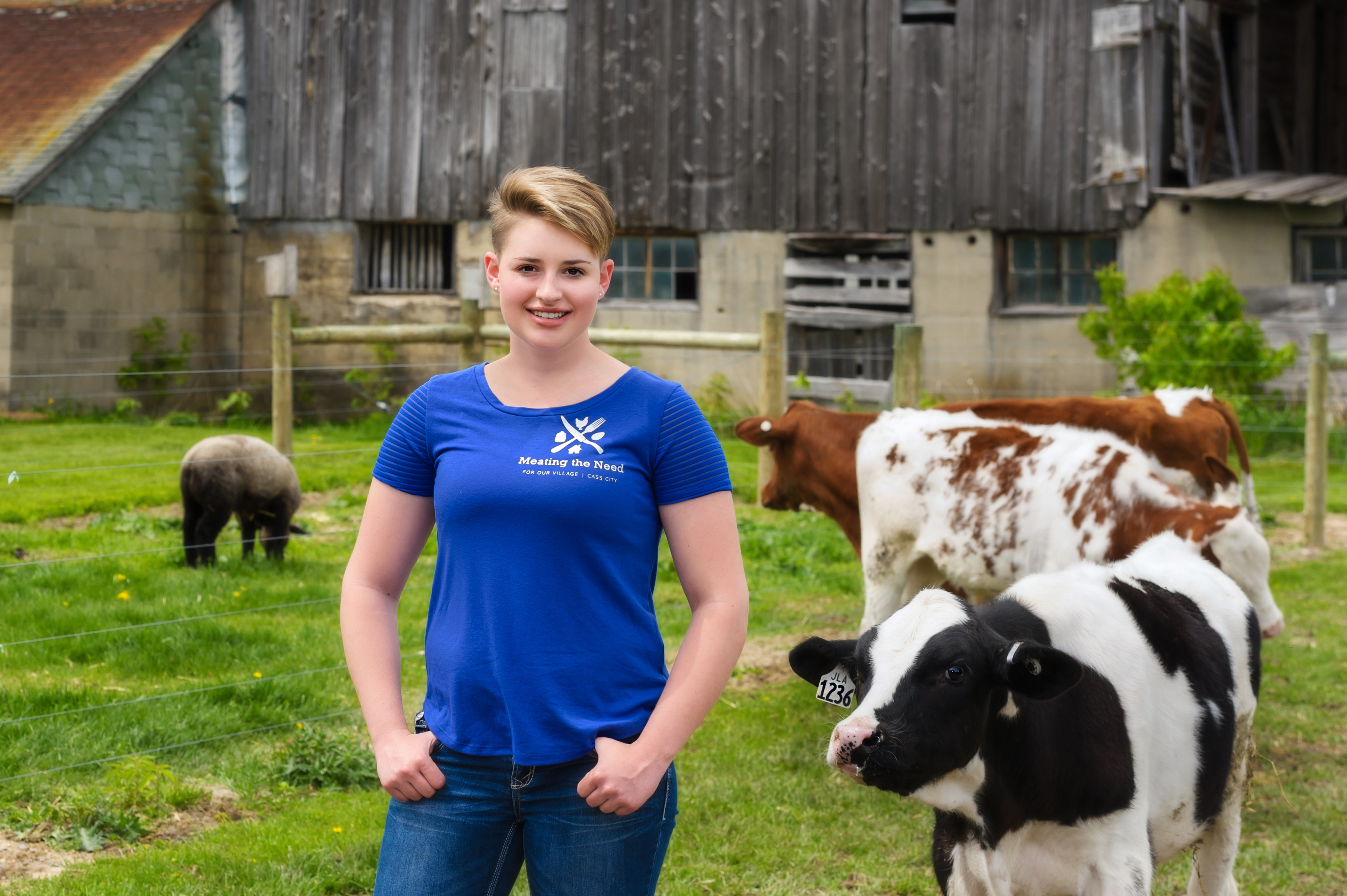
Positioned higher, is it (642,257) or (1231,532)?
(642,257)

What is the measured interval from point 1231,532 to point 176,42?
16.0 m

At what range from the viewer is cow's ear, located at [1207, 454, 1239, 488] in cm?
558

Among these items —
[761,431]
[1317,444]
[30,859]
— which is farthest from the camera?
[1317,444]

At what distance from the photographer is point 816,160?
53.0ft

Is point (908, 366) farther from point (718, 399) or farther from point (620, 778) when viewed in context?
point (718, 399)

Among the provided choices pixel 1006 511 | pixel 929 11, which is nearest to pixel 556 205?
pixel 1006 511

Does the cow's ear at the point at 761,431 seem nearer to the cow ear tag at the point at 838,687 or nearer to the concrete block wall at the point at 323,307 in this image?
the cow ear tag at the point at 838,687

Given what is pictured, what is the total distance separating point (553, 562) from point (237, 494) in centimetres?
671

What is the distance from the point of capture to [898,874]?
14.4 feet

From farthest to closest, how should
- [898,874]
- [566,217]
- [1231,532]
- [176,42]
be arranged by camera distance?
[176,42], [1231,532], [898,874], [566,217]

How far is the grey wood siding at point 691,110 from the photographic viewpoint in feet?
50.4

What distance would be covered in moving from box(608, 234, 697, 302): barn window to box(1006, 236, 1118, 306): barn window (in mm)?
4045

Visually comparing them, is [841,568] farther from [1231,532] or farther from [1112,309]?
[1112,309]

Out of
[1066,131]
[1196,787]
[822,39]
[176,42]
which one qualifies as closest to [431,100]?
[176,42]
